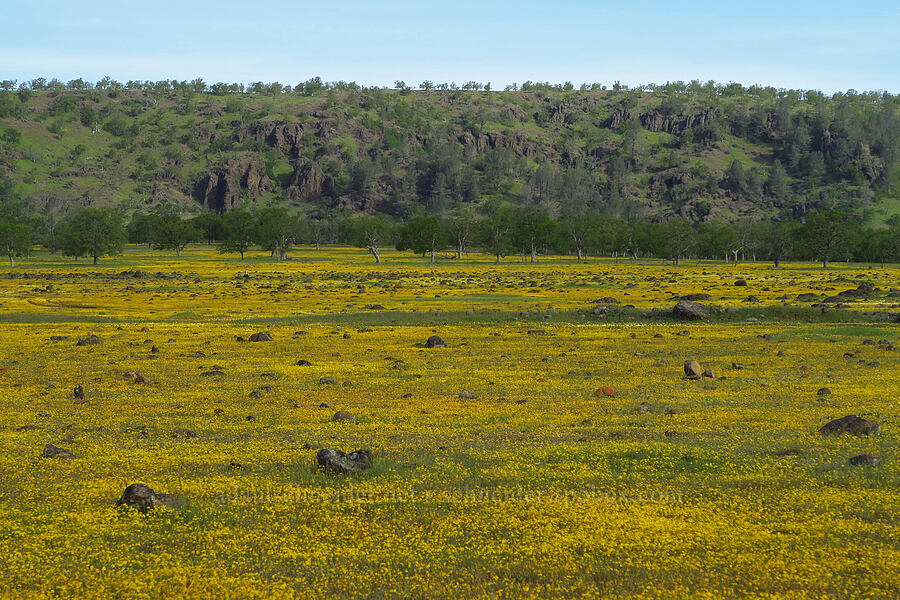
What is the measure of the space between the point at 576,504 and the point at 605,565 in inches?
84.0

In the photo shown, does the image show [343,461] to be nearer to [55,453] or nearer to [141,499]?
[141,499]

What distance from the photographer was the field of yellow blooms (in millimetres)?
9125

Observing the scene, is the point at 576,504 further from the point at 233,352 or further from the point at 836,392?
the point at 233,352

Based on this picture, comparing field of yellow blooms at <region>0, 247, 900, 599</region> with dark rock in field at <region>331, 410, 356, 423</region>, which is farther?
dark rock in field at <region>331, 410, 356, 423</region>

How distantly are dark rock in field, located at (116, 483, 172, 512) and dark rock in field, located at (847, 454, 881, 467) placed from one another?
1131cm

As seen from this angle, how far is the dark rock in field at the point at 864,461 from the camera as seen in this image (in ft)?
42.7

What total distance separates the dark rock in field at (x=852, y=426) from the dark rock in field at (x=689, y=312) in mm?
28415

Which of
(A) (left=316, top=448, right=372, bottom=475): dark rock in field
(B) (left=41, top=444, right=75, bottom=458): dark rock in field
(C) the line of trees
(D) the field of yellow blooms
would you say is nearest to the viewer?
(D) the field of yellow blooms

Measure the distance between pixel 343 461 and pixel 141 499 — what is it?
3.28 meters

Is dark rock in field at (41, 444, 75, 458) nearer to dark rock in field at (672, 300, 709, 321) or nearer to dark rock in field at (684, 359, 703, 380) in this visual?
dark rock in field at (684, 359, 703, 380)

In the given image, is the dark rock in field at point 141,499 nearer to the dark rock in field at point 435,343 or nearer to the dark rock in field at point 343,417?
the dark rock in field at point 343,417

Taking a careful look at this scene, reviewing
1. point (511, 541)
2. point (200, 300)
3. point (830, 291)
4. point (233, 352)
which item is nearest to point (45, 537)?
point (511, 541)

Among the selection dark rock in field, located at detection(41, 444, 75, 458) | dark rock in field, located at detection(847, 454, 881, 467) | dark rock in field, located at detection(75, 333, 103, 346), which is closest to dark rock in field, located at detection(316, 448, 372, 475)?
dark rock in field, located at detection(41, 444, 75, 458)

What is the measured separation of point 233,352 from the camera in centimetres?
3148
